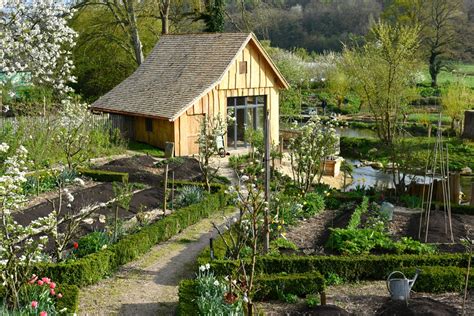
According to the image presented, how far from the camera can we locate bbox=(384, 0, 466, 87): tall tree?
49.1 metres

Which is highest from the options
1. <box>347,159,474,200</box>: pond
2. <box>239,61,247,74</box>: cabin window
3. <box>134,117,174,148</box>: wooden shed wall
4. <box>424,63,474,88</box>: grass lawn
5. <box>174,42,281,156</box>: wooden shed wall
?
<box>424,63,474,88</box>: grass lawn

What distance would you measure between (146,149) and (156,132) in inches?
31.2

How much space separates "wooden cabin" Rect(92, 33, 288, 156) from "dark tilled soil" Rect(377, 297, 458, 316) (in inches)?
564

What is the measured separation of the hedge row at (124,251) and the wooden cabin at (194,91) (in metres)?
8.07

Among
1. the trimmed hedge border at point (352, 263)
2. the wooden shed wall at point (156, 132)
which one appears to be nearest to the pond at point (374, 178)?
the wooden shed wall at point (156, 132)

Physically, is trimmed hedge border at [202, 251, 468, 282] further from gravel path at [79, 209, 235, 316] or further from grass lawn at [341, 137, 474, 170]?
grass lawn at [341, 137, 474, 170]

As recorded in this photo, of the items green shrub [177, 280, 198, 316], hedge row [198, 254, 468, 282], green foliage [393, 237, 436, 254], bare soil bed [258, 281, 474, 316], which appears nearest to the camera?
bare soil bed [258, 281, 474, 316]

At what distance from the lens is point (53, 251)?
40.0 feet

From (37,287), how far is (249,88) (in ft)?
57.6

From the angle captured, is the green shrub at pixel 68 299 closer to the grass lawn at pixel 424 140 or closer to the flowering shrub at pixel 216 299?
the flowering shrub at pixel 216 299

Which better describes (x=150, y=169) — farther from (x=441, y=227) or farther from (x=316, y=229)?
(x=441, y=227)

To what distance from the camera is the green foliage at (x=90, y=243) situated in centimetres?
1212

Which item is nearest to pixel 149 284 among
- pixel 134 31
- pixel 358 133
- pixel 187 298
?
pixel 187 298

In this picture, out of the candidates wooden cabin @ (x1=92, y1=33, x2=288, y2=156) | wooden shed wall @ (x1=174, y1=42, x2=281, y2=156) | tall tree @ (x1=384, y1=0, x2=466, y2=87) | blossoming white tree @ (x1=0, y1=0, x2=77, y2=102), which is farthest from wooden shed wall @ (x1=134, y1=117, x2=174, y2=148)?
tall tree @ (x1=384, y1=0, x2=466, y2=87)
